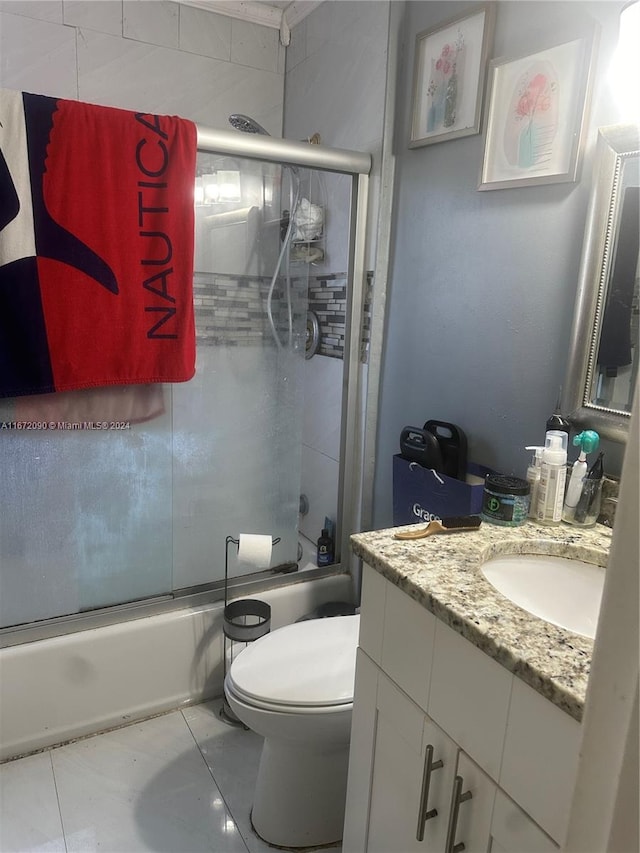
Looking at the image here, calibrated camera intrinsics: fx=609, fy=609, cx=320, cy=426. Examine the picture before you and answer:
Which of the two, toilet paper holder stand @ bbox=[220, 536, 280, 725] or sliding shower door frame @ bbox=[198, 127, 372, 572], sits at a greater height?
sliding shower door frame @ bbox=[198, 127, 372, 572]

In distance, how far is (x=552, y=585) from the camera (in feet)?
3.70

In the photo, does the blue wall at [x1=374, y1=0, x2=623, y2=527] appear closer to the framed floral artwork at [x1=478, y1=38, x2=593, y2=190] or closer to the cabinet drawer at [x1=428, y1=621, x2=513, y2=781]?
the framed floral artwork at [x1=478, y1=38, x2=593, y2=190]

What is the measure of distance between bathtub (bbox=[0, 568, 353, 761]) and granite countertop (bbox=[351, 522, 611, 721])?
0.96 meters

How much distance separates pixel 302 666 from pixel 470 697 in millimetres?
621

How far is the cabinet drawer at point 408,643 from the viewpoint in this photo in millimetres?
936

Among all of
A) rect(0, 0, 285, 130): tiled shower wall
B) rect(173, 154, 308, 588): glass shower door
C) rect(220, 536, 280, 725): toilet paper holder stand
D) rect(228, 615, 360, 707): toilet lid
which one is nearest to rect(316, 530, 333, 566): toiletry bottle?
rect(173, 154, 308, 588): glass shower door

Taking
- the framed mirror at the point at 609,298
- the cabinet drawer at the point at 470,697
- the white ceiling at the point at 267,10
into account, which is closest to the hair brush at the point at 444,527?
the cabinet drawer at the point at 470,697

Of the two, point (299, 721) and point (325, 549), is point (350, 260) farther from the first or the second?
point (299, 721)

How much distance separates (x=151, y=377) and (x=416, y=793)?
114 centimetres

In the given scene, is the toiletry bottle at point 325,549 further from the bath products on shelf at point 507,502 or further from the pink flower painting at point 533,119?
the pink flower painting at point 533,119

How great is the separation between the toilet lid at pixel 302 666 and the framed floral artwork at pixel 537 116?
3.80 ft

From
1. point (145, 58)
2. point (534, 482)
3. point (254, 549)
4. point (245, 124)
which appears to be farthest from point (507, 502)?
point (145, 58)

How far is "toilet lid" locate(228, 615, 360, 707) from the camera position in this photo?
4.22ft

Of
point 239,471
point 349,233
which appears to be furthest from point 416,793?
point 349,233
